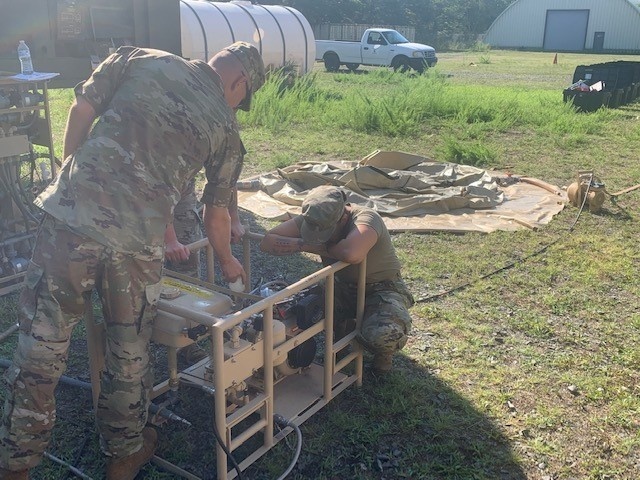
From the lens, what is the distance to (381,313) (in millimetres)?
3443

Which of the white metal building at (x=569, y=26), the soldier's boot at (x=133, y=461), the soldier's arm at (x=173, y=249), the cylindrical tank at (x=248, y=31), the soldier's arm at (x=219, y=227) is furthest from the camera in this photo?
the white metal building at (x=569, y=26)

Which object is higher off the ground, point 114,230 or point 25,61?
point 25,61

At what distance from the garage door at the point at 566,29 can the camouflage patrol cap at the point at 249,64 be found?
46067 mm

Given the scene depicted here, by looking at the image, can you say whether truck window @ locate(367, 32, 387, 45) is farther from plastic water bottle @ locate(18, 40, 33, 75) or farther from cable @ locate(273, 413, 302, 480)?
cable @ locate(273, 413, 302, 480)

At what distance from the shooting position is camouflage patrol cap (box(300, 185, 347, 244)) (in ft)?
10.8

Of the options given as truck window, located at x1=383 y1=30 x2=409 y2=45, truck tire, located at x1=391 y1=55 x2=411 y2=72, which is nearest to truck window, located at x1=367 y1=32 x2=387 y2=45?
truck window, located at x1=383 y1=30 x2=409 y2=45

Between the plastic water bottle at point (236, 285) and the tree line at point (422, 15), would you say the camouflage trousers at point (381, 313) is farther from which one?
the tree line at point (422, 15)

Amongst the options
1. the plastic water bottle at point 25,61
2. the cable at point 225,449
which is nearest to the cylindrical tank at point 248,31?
the plastic water bottle at point 25,61

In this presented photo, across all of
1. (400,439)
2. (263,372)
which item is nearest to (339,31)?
(400,439)

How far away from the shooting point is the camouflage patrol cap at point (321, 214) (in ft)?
10.8

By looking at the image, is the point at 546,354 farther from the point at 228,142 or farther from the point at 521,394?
the point at 228,142

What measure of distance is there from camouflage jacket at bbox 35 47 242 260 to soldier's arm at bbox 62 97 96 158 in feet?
0.10

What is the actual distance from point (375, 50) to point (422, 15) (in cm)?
2776

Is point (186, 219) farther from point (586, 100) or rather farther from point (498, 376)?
point (586, 100)
